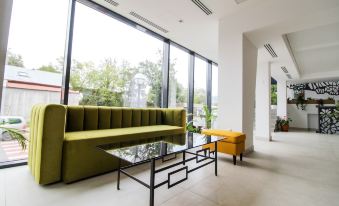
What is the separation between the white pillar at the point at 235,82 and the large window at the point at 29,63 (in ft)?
9.98

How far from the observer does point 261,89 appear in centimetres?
528

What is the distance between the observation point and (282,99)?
8016 millimetres

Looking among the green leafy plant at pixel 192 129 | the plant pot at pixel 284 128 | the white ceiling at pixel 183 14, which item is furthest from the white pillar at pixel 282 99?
the green leafy plant at pixel 192 129

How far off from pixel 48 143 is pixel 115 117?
4.14 ft

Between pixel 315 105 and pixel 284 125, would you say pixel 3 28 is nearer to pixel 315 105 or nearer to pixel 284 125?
pixel 284 125

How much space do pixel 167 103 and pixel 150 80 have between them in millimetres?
788

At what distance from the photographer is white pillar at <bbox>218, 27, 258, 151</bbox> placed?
3.28m

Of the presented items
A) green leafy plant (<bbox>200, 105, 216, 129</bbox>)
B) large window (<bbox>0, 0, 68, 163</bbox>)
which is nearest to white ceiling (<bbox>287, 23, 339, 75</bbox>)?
green leafy plant (<bbox>200, 105, 216, 129</bbox>)

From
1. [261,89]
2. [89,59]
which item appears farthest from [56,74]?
[261,89]

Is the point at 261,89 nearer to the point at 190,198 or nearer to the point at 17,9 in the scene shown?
the point at 190,198

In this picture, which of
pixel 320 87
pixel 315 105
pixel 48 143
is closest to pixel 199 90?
pixel 48 143

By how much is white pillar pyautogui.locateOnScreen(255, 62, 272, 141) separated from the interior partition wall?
2.91 meters

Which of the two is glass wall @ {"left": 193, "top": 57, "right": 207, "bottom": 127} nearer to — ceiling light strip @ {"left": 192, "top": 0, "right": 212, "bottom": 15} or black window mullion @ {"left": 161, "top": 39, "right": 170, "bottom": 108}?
black window mullion @ {"left": 161, "top": 39, "right": 170, "bottom": 108}

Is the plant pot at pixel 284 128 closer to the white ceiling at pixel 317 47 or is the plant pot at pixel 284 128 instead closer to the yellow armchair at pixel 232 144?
the white ceiling at pixel 317 47
